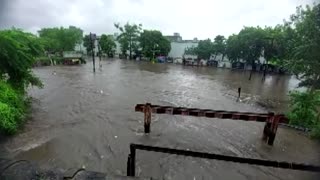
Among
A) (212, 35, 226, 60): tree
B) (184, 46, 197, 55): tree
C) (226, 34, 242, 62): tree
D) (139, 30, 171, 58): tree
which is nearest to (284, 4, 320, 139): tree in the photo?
(226, 34, 242, 62): tree

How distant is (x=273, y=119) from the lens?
7.02 meters

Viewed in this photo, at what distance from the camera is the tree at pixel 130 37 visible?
134ft

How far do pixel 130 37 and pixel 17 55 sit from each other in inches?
1296

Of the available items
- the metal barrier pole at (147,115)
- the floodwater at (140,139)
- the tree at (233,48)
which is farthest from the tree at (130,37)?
the metal barrier pole at (147,115)

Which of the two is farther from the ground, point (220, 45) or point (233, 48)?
point (220, 45)

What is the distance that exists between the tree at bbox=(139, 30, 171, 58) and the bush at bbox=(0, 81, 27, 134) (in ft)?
97.0

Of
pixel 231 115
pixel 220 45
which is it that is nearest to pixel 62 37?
pixel 220 45

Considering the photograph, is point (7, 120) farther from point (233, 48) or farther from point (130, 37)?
point (130, 37)

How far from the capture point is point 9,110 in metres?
7.35

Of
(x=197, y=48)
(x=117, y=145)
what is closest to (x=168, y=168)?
(x=117, y=145)

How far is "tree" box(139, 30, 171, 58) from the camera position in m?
37.9

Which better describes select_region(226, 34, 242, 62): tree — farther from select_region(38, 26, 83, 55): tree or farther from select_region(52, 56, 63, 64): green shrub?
select_region(38, 26, 83, 55): tree

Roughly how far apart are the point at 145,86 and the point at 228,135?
29.7 ft

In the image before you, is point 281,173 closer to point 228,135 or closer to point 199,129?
point 228,135
